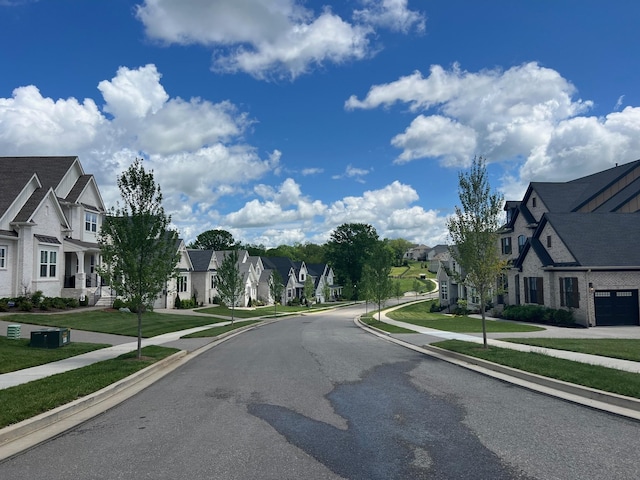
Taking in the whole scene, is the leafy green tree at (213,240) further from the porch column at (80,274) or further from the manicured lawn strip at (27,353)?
the manicured lawn strip at (27,353)

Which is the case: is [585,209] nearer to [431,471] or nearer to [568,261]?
[568,261]

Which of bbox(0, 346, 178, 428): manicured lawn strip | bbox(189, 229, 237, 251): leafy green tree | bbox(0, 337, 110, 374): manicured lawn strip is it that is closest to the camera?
bbox(0, 346, 178, 428): manicured lawn strip

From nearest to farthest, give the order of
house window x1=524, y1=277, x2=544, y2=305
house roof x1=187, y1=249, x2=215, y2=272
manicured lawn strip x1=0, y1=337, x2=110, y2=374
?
manicured lawn strip x1=0, y1=337, x2=110, y2=374 < house window x1=524, y1=277, x2=544, y2=305 < house roof x1=187, y1=249, x2=215, y2=272

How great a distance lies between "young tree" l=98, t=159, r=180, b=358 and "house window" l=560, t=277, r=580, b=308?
2630cm

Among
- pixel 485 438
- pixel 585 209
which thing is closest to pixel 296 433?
pixel 485 438

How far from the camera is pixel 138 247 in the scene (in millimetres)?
15312

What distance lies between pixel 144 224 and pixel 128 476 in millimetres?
10841

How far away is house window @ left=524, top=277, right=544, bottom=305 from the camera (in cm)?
3528

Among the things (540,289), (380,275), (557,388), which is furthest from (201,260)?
(557,388)

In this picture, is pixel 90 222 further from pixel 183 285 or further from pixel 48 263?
pixel 183 285

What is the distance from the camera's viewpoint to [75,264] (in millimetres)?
34969

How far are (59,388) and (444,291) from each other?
168ft

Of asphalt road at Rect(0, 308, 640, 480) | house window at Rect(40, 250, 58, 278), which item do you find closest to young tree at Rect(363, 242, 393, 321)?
house window at Rect(40, 250, 58, 278)

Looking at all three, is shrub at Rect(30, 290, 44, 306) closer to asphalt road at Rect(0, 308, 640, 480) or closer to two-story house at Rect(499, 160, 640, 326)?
asphalt road at Rect(0, 308, 640, 480)
